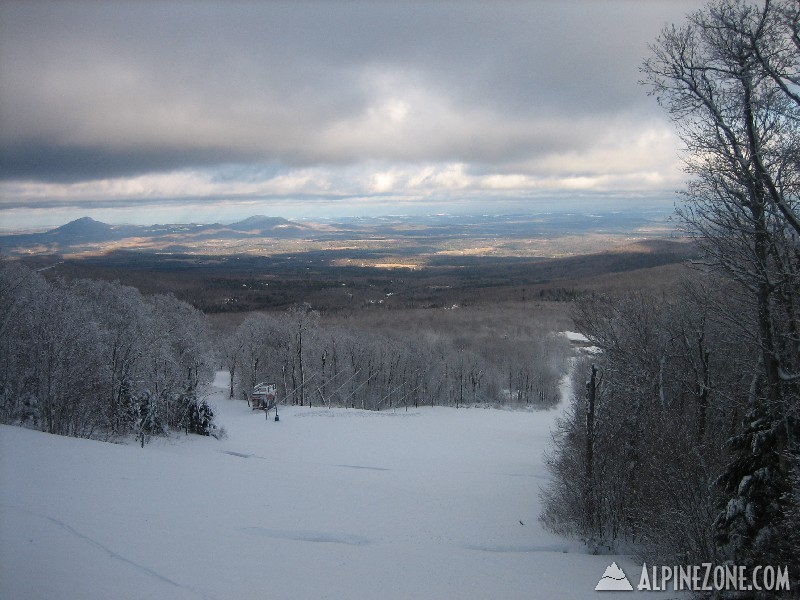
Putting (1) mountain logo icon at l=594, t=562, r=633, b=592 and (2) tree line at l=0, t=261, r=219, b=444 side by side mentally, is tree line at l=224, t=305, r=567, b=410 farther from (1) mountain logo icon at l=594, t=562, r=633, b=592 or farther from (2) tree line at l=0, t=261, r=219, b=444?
(1) mountain logo icon at l=594, t=562, r=633, b=592

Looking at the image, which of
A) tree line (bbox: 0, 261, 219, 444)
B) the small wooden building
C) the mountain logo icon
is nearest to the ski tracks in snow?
the mountain logo icon

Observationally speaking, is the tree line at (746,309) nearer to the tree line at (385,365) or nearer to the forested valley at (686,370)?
the forested valley at (686,370)

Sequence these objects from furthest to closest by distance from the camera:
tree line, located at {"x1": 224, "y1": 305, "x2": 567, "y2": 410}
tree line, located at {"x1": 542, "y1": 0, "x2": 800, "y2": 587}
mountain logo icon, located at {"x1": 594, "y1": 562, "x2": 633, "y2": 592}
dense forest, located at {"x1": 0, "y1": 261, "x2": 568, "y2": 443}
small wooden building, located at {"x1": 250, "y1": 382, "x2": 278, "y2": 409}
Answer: tree line, located at {"x1": 224, "y1": 305, "x2": 567, "y2": 410}, small wooden building, located at {"x1": 250, "y1": 382, "x2": 278, "y2": 409}, dense forest, located at {"x1": 0, "y1": 261, "x2": 568, "y2": 443}, mountain logo icon, located at {"x1": 594, "y1": 562, "x2": 633, "y2": 592}, tree line, located at {"x1": 542, "y1": 0, "x2": 800, "y2": 587}

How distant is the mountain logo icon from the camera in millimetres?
9919

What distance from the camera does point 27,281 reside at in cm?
2720

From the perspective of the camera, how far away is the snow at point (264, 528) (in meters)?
8.24

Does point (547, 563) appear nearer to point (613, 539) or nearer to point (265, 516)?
point (613, 539)

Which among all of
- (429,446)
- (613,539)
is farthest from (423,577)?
(429,446)

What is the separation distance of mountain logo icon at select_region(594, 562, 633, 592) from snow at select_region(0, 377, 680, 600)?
0.25 metres

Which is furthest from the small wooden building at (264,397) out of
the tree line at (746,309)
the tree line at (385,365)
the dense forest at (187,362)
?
the tree line at (746,309)

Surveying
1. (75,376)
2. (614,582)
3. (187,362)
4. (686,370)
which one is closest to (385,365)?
(187,362)

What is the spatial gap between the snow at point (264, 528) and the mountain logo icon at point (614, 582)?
251 millimetres

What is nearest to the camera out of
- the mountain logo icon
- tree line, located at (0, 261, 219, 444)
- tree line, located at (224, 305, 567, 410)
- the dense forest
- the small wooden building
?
the mountain logo icon

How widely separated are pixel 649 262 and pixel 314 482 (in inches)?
5149
